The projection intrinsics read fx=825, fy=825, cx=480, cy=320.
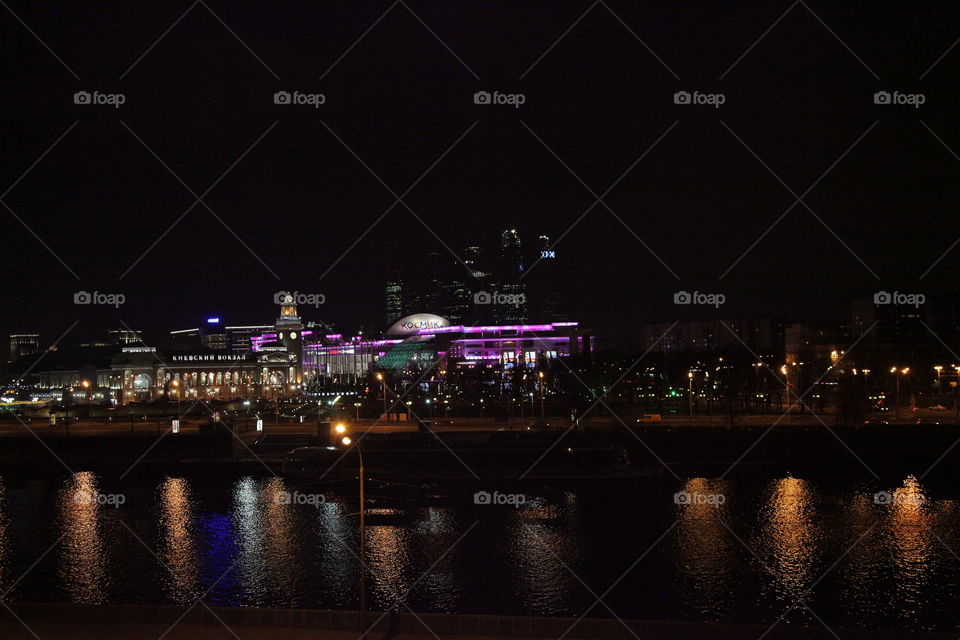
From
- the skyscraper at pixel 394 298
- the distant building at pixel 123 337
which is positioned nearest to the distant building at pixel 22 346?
the distant building at pixel 123 337

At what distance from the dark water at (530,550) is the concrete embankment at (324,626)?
63.0 inches

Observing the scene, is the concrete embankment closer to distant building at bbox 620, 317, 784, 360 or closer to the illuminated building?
the illuminated building

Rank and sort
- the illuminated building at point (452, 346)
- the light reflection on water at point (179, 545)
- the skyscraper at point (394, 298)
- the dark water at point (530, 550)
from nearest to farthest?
the dark water at point (530, 550) → the light reflection on water at point (179, 545) → the illuminated building at point (452, 346) → the skyscraper at point (394, 298)

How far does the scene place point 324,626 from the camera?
7727 millimetres

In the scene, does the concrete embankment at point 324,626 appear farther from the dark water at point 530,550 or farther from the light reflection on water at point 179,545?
A: the light reflection on water at point 179,545

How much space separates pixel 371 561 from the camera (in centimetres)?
1158

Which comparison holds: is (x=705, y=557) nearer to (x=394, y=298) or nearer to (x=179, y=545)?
(x=179, y=545)

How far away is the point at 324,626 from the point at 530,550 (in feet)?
15.6

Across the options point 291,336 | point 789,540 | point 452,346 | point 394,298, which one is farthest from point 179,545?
point 394,298

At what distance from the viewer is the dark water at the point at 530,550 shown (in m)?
9.73

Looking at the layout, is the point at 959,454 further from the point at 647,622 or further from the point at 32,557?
the point at 32,557

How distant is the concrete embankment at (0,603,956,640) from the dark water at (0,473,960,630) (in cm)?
160

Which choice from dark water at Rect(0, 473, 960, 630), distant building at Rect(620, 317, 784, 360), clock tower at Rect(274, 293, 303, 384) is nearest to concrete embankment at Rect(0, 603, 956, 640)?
dark water at Rect(0, 473, 960, 630)

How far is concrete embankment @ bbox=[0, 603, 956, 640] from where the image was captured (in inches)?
294
